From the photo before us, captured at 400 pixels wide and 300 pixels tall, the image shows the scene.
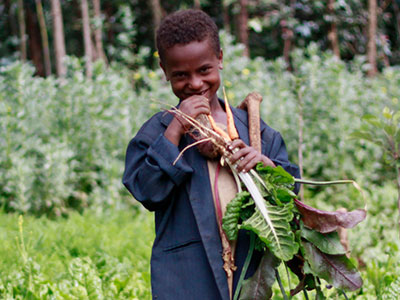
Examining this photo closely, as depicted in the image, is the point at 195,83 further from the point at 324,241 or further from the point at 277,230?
the point at 324,241

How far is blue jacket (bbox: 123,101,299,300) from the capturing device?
6.02ft

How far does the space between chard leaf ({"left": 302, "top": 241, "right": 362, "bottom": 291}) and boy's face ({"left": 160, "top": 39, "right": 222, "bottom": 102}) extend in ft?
→ 2.38

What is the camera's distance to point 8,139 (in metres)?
4.91

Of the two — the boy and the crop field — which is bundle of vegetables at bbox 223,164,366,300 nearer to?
the boy

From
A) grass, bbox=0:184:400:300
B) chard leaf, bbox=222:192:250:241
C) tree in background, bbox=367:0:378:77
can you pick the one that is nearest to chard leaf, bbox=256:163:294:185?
chard leaf, bbox=222:192:250:241

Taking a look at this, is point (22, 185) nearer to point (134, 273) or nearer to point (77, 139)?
point (77, 139)

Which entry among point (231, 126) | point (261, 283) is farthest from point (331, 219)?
point (231, 126)

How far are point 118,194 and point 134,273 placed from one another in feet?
6.54

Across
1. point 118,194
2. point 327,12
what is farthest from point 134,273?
point 327,12

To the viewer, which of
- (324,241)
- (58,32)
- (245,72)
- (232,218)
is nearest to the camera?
(232,218)

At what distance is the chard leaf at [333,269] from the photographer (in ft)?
6.11

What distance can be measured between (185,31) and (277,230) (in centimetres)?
82

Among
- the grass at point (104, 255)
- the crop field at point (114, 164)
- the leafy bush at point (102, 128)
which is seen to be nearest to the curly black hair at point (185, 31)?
the grass at point (104, 255)

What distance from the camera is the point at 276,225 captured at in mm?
1780
